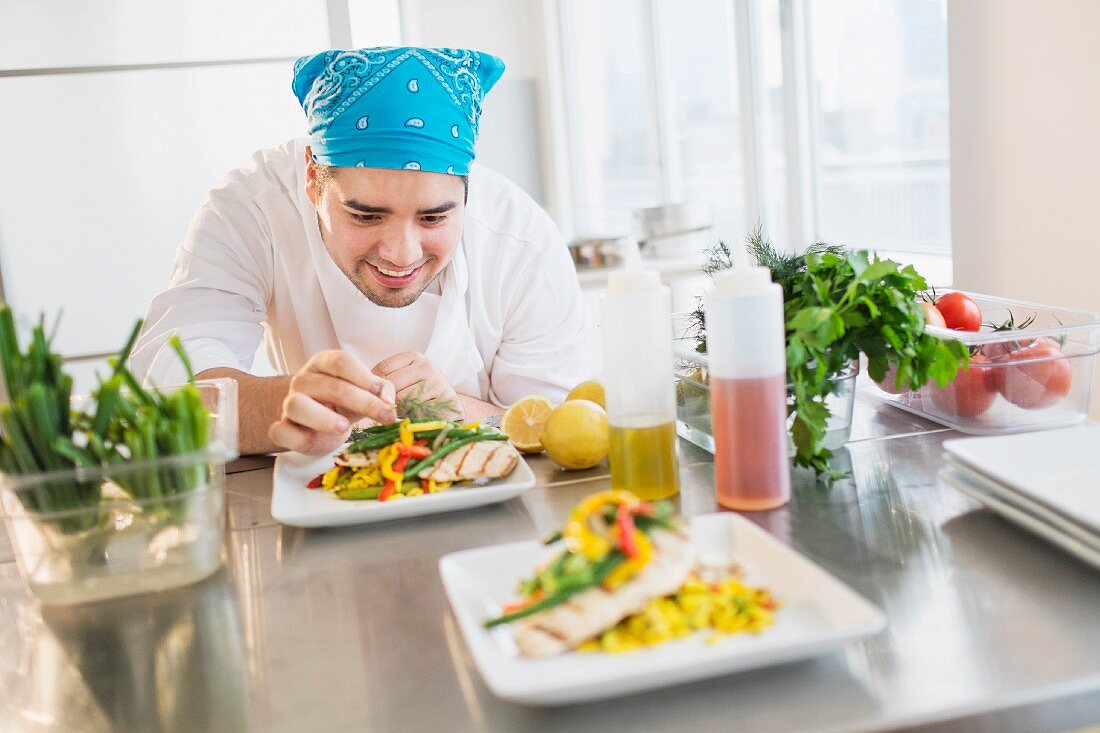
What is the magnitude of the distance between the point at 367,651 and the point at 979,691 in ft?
1.37

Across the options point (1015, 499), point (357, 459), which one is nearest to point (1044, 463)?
point (1015, 499)

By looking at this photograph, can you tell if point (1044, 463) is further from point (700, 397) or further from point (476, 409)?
point (476, 409)

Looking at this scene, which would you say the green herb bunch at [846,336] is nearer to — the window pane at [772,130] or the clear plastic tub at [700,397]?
the clear plastic tub at [700,397]

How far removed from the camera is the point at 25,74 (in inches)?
119

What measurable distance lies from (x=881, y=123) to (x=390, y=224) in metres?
1.84

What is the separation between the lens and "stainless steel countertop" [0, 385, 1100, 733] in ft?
2.05

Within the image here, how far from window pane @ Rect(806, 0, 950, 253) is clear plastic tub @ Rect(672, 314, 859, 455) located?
170 centimetres

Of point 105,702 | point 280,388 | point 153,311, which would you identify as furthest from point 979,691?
Result: point 153,311

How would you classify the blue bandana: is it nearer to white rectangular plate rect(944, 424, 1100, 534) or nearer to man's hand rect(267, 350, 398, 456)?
man's hand rect(267, 350, 398, 456)

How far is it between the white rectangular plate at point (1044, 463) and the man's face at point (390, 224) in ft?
3.14

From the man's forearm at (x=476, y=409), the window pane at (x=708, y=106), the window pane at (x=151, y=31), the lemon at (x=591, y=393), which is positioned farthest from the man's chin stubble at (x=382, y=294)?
the window pane at (x=708, y=106)

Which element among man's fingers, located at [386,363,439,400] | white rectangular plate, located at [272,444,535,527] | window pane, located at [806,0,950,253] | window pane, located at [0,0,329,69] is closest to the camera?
white rectangular plate, located at [272,444,535,527]

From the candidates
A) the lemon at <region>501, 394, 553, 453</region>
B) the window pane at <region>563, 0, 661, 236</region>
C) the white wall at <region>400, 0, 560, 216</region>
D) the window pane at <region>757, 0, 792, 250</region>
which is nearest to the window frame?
the window pane at <region>757, 0, 792, 250</region>

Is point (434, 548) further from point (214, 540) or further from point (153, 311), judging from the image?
point (153, 311)
